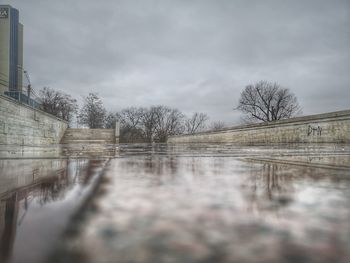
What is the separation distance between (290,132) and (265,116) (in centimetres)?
2533

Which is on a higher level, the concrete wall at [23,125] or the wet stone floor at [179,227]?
the concrete wall at [23,125]

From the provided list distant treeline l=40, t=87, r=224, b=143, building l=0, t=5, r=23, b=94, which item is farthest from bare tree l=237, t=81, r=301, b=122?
building l=0, t=5, r=23, b=94

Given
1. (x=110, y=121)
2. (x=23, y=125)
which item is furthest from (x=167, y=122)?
(x=23, y=125)

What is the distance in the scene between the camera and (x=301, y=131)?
12.5 meters

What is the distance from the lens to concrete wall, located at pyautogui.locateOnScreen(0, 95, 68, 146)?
33.6 ft

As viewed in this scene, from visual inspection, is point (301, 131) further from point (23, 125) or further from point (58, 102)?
point (58, 102)

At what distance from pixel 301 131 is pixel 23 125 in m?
15.1

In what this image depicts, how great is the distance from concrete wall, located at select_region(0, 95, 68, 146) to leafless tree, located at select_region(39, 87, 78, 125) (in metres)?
20.5

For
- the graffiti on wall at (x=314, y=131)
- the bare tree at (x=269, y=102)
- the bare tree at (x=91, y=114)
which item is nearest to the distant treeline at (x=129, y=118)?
the bare tree at (x=91, y=114)

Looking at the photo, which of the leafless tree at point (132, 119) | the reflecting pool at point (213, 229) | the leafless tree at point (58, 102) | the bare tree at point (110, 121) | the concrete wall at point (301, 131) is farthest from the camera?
the leafless tree at point (132, 119)

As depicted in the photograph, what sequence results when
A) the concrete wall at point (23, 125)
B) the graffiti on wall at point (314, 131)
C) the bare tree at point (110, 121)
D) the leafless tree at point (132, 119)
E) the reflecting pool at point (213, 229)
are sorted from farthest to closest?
the leafless tree at point (132, 119), the bare tree at point (110, 121), the graffiti on wall at point (314, 131), the concrete wall at point (23, 125), the reflecting pool at point (213, 229)

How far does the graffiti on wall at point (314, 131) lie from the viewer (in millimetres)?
11561

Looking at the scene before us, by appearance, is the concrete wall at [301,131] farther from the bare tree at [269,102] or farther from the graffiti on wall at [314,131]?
the bare tree at [269,102]

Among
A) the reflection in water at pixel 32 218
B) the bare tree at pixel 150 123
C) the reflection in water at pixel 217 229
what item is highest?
the bare tree at pixel 150 123
